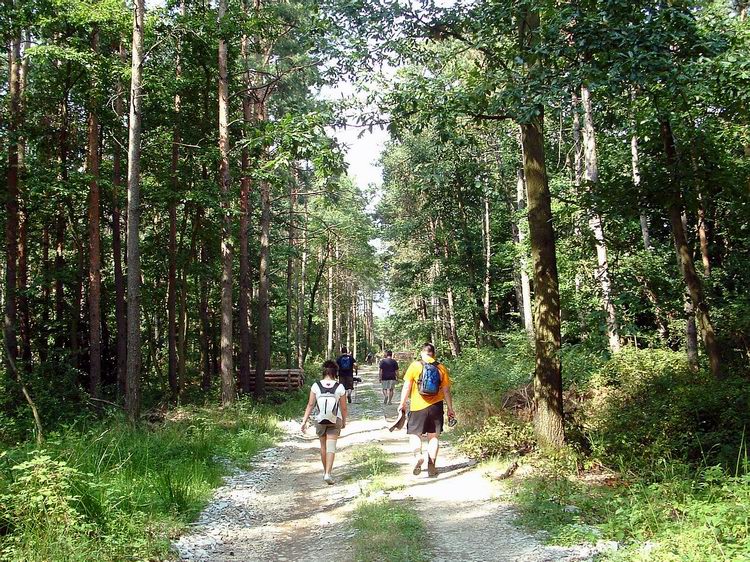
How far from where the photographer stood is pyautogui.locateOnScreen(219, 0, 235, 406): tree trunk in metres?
13.6

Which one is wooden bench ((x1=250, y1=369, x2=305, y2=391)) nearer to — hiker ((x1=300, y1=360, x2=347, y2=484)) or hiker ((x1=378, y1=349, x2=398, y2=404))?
hiker ((x1=378, y1=349, x2=398, y2=404))

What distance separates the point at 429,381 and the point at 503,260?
1600 centimetres

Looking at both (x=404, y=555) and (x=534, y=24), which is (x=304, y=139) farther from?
(x=404, y=555)

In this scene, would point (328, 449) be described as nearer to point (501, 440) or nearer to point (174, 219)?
point (501, 440)

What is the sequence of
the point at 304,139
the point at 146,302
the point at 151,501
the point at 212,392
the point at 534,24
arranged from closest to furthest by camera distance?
the point at 151,501 → the point at 534,24 → the point at 304,139 → the point at 212,392 → the point at 146,302

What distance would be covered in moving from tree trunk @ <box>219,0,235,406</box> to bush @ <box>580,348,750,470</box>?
30.9 feet

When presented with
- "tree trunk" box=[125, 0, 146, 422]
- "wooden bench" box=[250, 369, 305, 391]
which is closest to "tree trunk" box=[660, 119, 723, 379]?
"tree trunk" box=[125, 0, 146, 422]

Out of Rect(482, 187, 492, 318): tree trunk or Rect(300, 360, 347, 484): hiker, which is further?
Rect(482, 187, 492, 318): tree trunk

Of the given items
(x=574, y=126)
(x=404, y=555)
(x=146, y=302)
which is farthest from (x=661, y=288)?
(x=146, y=302)

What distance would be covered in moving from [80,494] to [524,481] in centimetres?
524

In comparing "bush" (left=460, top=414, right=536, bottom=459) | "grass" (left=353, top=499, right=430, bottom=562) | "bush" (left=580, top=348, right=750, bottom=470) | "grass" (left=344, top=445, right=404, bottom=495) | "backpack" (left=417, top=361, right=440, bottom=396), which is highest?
"backpack" (left=417, top=361, right=440, bottom=396)

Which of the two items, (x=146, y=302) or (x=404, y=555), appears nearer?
(x=404, y=555)

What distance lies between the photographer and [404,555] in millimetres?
4762

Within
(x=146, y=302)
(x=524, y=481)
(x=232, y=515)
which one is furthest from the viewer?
(x=146, y=302)
